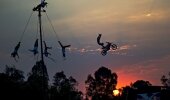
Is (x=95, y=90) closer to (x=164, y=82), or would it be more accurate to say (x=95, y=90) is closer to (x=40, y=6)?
(x=164, y=82)

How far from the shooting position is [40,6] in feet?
174

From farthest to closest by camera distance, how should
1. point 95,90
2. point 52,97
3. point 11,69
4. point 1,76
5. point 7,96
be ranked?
point 95,90
point 11,69
point 52,97
point 1,76
point 7,96

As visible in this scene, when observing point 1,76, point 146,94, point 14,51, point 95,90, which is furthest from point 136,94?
point 95,90

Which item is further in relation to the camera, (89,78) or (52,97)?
(89,78)

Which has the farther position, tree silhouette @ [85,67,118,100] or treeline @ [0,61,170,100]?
tree silhouette @ [85,67,118,100]

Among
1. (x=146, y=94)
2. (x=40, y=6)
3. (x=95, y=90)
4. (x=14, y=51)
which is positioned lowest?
(x=146, y=94)

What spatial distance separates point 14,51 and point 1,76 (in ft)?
79.4

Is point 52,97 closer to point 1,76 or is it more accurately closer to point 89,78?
point 1,76

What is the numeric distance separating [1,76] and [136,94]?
1198 inches

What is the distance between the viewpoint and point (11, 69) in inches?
5108

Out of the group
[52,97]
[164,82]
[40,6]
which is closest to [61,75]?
[164,82]

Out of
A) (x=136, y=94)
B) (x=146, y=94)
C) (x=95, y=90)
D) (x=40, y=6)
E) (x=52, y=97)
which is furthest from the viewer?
(x=95, y=90)

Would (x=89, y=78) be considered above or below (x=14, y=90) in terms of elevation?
above

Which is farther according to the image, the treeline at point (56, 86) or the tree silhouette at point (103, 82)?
the tree silhouette at point (103, 82)
